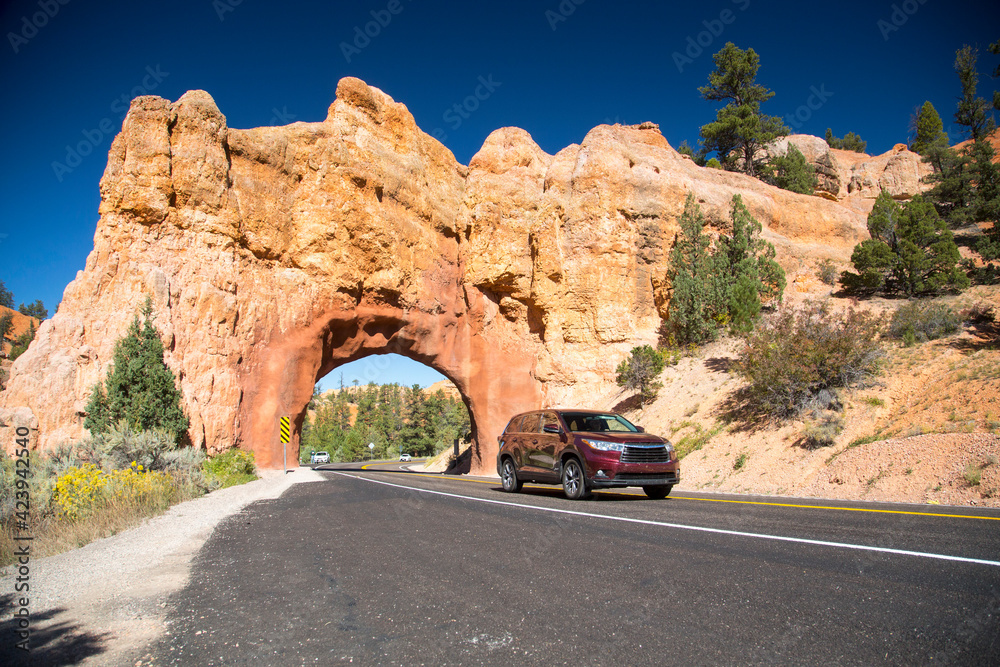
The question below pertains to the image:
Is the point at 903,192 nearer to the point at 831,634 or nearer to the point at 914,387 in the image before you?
the point at 914,387

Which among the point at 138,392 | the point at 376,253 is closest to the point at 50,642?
the point at 138,392

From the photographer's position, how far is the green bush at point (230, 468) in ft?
64.0

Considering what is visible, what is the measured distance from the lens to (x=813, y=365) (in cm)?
1599

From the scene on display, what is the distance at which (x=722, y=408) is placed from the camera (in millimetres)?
19625

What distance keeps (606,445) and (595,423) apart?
60.1 inches

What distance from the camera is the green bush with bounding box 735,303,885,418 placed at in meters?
15.7

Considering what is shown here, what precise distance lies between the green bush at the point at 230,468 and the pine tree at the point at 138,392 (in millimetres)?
1852

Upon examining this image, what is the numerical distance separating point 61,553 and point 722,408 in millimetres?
18190

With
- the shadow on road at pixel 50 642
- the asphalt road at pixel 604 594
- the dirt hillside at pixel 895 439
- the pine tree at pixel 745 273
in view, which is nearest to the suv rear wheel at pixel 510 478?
the dirt hillside at pixel 895 439

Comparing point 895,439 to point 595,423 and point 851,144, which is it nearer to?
point 595,423

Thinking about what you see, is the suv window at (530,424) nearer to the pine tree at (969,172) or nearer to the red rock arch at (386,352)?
the red rock arch at (386,352)

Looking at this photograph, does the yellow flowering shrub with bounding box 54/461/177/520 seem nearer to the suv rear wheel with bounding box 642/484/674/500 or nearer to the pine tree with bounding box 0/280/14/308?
the suv rear wheel with bounding box 642/484/674/500

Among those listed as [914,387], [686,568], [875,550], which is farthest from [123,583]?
[914,387]

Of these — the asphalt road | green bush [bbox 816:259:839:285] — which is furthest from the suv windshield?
green bush [bbox 816:259:839:285]
